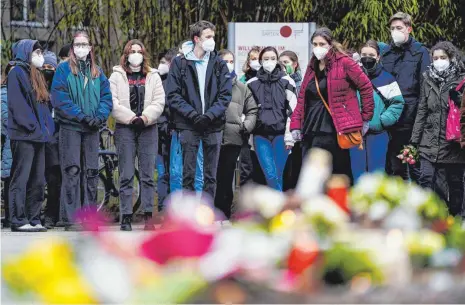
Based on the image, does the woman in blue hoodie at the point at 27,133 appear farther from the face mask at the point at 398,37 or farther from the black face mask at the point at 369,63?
the face mask at the point at 398,37

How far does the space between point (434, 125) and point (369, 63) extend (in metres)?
0.97

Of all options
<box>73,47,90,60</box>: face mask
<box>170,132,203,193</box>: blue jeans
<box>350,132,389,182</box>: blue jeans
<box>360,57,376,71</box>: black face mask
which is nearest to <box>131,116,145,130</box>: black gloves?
<box>170,132,203,193</box>: blue jeans

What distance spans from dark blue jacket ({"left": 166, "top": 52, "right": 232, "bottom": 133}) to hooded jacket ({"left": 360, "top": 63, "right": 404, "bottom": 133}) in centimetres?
146

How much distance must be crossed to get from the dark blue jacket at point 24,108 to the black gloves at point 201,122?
1.44 m

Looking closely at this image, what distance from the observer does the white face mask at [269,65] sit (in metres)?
12.9

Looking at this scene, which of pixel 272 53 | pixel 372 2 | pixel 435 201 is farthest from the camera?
pixel 372 2

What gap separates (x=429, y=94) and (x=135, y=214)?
3.41 meters

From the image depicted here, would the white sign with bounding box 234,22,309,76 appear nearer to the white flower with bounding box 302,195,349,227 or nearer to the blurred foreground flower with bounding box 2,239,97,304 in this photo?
the white flower with bounding box 302,195,349,227

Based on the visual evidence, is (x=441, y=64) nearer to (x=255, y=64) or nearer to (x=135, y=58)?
(x=255, y=64)

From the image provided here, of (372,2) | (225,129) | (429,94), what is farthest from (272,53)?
(372,2)

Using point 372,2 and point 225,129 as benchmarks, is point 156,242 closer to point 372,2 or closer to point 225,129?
point 225,129

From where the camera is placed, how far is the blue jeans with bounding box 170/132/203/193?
39.1ft

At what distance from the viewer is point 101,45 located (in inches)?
684

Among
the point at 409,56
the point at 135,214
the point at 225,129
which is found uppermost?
the point at 409,56
